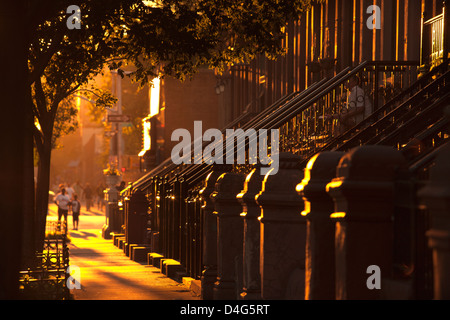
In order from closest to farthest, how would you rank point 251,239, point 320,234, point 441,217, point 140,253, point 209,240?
1. point 441,217
2. point 320,234
3. point 251,239
4. point 209,240
5. point 140,253

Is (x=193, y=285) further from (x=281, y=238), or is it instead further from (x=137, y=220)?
(x=137, y=220)

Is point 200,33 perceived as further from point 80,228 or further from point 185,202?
point 80,228

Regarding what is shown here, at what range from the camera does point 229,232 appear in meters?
11.5

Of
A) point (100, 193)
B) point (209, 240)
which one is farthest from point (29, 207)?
point (100, 193)

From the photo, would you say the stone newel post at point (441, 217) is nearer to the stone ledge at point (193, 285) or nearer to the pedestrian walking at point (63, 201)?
the stone ledge at point (193, 285)

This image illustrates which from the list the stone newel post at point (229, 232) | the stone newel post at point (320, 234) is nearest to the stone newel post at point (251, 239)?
the stone newel post at point (229, 232)

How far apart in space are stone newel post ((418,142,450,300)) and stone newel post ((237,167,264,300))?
4.26 meters

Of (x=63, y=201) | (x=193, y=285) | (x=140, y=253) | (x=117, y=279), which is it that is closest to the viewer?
(x=193, y=285)

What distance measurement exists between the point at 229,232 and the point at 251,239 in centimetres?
204

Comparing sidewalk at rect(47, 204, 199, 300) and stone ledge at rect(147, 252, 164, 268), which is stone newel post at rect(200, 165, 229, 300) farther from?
stone ledge at rect(147, 252, 164, 268)

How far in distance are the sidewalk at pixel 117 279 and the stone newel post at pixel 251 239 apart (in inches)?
158

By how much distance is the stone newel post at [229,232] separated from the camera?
11.4m
